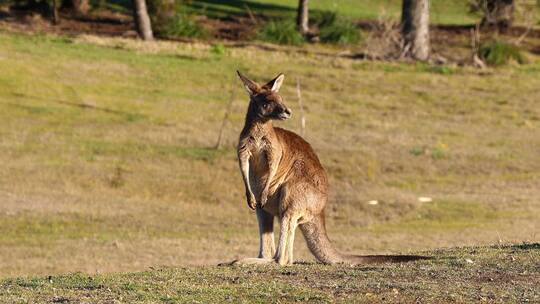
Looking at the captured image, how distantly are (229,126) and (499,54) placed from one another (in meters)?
13.5

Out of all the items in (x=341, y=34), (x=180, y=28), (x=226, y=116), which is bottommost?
(x=341, y=34)

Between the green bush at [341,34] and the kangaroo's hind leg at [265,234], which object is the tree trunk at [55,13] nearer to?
the green bush at [341,34]

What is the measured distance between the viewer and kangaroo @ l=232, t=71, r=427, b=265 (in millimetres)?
11258

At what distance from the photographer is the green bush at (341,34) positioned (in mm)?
41125

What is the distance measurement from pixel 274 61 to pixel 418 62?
4.91 m

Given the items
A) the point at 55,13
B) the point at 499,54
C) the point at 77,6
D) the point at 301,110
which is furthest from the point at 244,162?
the point at 77,6

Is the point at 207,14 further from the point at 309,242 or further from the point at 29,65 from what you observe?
the point at 309,242

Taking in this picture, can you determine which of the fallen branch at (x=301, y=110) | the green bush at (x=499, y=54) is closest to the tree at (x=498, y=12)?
the green bush at (x=499, y=54)

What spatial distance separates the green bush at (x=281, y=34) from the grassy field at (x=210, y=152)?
2.57 meters

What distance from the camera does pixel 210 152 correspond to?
25516 mm

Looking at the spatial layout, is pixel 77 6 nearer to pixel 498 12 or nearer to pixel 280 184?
pixel 498 12

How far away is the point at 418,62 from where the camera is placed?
1503 inches

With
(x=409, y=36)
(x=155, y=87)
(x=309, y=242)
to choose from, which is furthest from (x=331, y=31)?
(x=309, y=242)

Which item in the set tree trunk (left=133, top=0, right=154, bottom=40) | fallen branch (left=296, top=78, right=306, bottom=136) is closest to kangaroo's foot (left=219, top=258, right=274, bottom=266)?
fallen branch (left=296, top=78, right=306, bottom=136)
